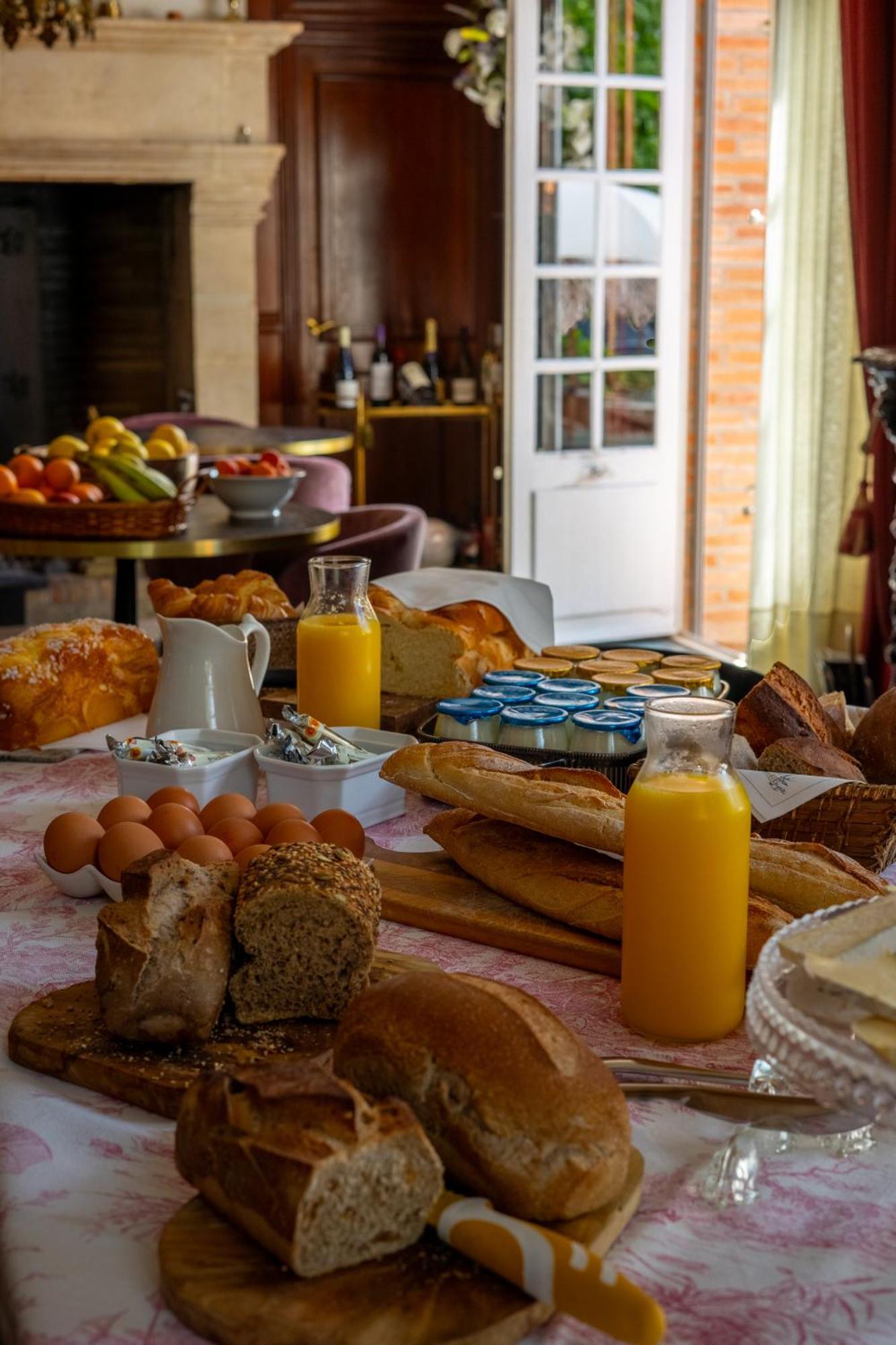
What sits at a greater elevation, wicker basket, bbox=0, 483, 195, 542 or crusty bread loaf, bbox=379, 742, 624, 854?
wicker basket, bbox=0, 483, 195, 542

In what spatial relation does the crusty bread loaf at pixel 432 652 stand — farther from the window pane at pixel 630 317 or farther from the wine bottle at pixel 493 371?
the wine bottle at pixel 493 371

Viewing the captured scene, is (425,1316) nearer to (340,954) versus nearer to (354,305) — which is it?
(340,954)

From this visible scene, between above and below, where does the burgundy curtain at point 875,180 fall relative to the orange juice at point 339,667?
above

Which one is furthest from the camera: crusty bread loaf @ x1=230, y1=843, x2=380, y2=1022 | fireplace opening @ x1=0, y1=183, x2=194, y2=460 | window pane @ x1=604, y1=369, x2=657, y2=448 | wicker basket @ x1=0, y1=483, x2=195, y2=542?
fireplace opening @ x1=0, y1=183, x2=194, y2=460

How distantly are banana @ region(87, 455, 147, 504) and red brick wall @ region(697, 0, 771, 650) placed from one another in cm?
283

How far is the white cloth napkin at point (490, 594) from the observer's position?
187 cm

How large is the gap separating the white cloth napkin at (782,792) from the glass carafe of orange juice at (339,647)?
451 millimetres

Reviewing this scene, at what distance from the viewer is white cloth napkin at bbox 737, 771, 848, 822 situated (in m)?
1.27

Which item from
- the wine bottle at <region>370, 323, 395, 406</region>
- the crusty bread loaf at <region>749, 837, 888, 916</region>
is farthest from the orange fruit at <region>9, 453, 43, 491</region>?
the wine bottle at <region>370, 323, 395, 406</region>

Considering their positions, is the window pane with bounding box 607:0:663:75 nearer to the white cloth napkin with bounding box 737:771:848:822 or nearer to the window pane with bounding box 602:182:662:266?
the window pane with bounding box 602:182:662:266

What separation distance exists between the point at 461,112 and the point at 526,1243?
249 inches

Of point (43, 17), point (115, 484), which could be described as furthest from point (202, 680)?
point (43, 17)

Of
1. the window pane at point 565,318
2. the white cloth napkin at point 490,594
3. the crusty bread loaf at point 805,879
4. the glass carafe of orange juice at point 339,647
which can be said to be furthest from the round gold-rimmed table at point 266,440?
the crusty bread loaf at point 805,879

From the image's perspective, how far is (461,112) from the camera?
6434 millimetres
